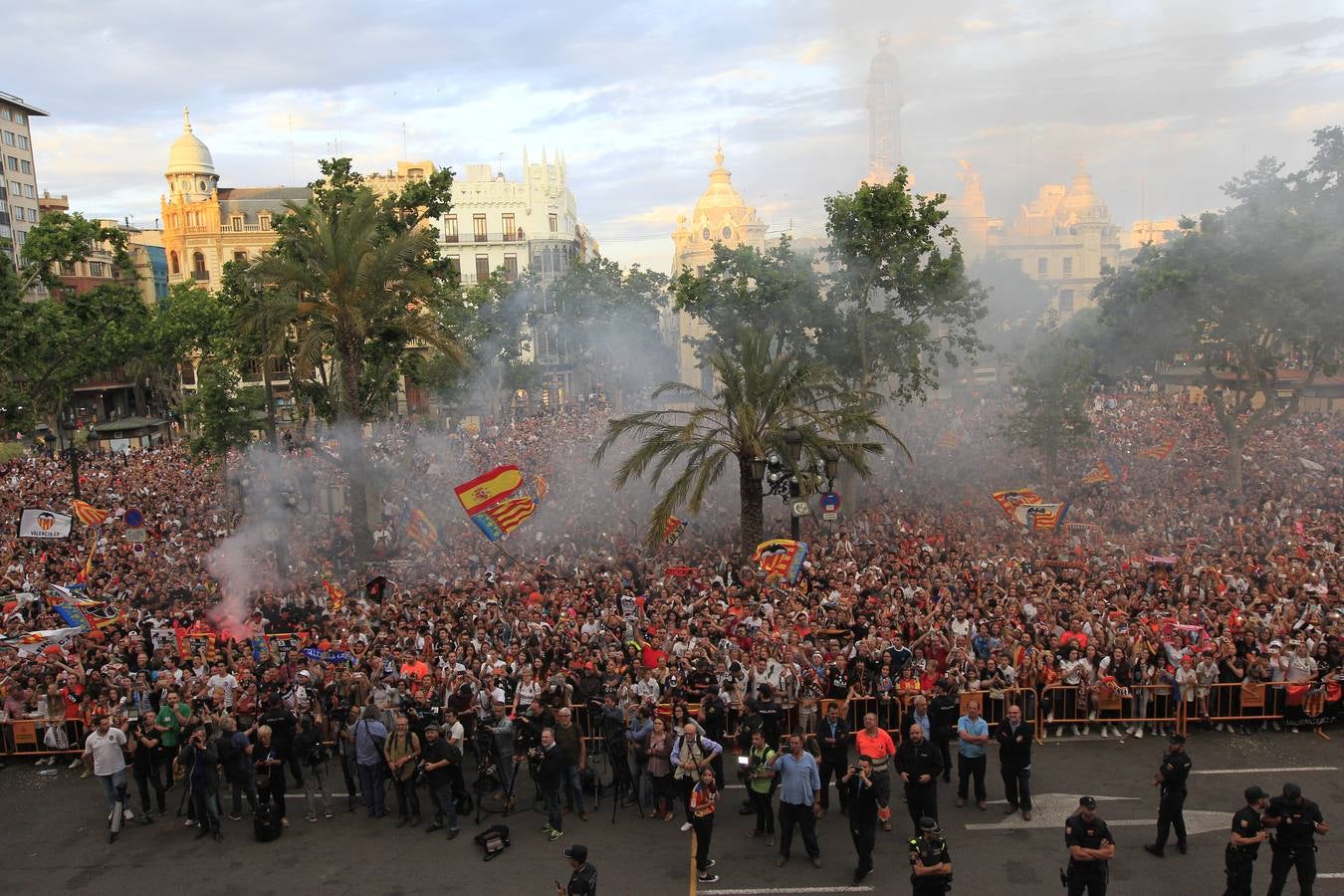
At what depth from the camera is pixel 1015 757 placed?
9484 mm

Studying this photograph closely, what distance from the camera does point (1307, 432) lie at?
29.6 m

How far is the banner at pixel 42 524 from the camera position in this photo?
1942 centimetres

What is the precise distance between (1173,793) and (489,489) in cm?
1189

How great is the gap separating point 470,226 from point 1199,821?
62780 millimetres

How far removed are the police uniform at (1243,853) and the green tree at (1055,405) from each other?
2014 centimetres

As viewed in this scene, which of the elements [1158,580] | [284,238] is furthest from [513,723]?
[284,238]

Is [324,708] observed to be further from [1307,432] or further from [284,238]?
[1307,432]

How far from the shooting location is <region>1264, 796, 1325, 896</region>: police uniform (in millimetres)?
7586

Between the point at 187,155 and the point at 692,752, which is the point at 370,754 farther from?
the point at 187,155

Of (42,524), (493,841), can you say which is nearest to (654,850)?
(493,841)

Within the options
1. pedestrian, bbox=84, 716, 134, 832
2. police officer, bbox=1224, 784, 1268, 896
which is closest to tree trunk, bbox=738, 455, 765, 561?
pedestrian, bbox=84, 716, 134, 832

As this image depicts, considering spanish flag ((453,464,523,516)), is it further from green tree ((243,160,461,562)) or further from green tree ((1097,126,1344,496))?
green tree ((1097,126,1344,496))

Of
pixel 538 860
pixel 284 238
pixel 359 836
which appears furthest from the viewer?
pixel 284 238

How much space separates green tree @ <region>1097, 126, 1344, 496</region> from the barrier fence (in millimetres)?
13374
